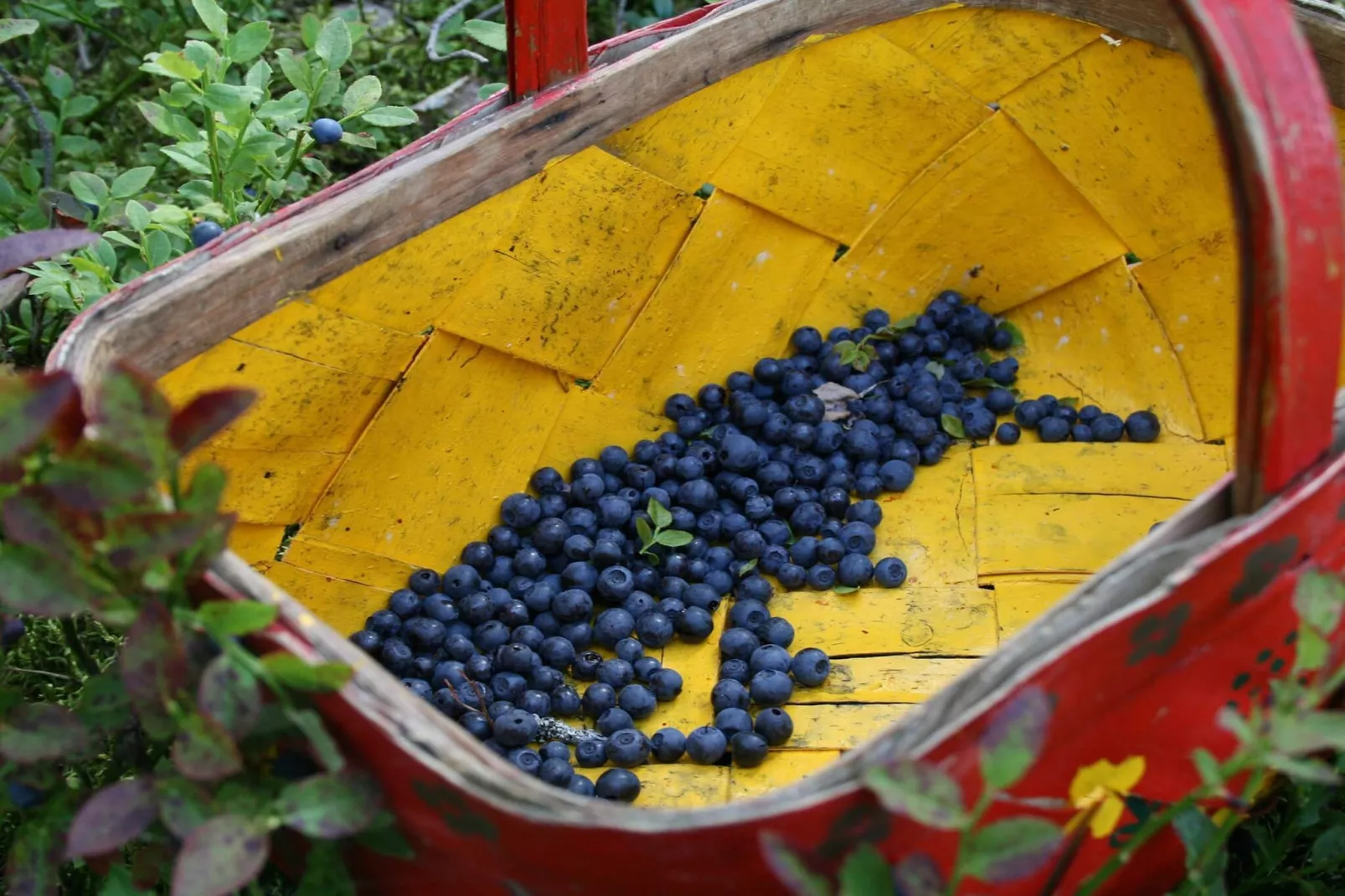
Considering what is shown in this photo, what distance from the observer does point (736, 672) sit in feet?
5.81

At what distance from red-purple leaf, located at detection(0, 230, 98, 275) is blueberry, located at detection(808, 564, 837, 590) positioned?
3.65 feet

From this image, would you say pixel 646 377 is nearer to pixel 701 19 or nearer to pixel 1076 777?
pixel 701 19

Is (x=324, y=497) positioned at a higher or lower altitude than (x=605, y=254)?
lower

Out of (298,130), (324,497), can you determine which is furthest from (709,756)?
(298,130)

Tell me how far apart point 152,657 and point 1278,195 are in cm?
94

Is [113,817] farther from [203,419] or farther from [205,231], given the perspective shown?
[205,231]

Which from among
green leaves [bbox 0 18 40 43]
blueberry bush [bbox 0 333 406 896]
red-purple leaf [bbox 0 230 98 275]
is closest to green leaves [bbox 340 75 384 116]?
green leaves [bbox 0 18 40 43]

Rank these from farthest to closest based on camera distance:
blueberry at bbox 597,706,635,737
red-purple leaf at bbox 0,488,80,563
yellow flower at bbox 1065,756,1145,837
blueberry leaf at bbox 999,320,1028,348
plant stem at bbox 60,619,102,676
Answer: blueberry leaf at bbox 999,320,1028,348
blueberry at bbox 597,706,635,737
plant stem at bbox 60,619,102,676
yellow flower at bbox 1065,756,1145,837
red-purple leaf at bbox 0,488,80,563

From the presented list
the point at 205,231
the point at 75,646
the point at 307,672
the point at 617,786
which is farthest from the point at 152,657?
the point at 205,231

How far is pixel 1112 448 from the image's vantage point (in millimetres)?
2070

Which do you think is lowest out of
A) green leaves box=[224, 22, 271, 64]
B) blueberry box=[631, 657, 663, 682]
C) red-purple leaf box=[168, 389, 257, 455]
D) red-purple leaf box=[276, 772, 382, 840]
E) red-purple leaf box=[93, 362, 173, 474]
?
blueberry box=[631, 657, 663, 682]

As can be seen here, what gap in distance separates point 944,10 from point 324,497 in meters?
1.16

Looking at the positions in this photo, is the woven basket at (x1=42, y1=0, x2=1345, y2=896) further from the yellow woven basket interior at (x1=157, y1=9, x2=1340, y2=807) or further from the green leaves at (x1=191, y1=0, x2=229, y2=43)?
the green leaves at (x1=191, y1=0, x2=229, y2=43)

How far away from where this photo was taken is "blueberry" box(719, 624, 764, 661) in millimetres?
1789
